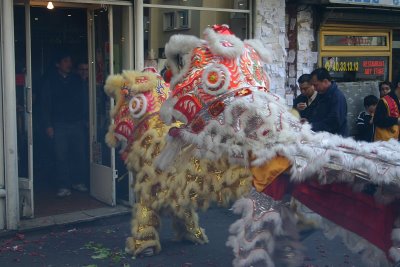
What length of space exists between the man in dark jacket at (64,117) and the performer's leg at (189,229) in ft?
8.43

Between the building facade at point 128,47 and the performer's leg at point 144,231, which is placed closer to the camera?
the performer's leg at point 144,231

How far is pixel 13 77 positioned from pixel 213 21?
2.86 metres

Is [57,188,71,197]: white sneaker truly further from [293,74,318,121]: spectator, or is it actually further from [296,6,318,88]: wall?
[296,6,318,88]: wall

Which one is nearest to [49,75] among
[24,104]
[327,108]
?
[24,104]

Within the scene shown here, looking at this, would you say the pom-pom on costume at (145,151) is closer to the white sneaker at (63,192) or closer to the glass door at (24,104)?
the glass door at (24,104)

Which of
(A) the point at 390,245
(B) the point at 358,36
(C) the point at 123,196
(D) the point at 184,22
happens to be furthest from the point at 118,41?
(A) the point at 390,245

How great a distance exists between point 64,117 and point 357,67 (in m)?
4.66

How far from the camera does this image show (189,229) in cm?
638

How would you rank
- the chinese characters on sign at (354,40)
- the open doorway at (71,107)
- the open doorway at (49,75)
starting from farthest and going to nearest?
the chinese characters on sign at (354,40)
the open doorway at (49,75)
the open doorway at (71,107)

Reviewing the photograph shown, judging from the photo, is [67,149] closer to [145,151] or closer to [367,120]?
[145,151]

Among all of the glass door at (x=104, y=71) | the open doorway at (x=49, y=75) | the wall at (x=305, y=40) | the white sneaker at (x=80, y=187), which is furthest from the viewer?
the wall at (x=305, y=40)

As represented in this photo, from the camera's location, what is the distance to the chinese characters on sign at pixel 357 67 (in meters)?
9.55

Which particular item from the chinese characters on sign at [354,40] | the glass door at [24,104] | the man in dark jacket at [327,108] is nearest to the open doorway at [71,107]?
the glass door at [24,104]

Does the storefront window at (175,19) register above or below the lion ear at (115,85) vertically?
above
